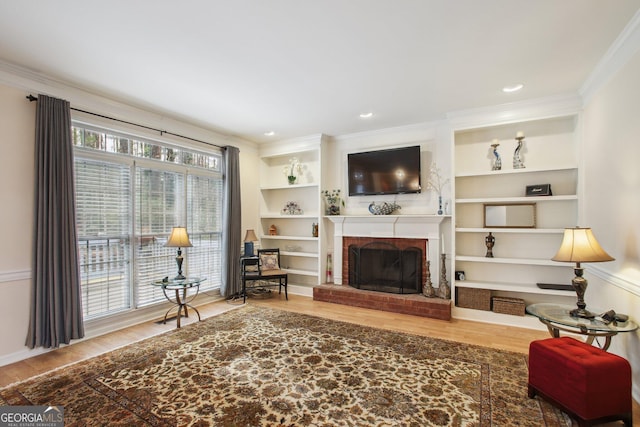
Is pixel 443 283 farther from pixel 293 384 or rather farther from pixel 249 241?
pixel 249 241

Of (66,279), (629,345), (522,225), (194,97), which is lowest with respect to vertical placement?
(629,345)

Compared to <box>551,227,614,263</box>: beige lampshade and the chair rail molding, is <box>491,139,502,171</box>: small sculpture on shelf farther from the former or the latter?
<box>551,227,614,263</box>: beige lampshade

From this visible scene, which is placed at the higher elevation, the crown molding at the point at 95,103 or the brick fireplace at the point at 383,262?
the crown molding at the point at 95,103

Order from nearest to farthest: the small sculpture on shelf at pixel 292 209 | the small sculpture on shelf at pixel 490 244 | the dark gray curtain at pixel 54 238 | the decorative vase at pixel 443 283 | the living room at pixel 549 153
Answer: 1. the living room at pixel 549 153
2. the dark gray curtain at pixel 54 238
3. the small sculpture on shelf at pixel 490 244
4. the decorative vase at pixel 443 283
5. the small sculpture on shelf at pixel 292 209

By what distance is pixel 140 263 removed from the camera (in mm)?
4031

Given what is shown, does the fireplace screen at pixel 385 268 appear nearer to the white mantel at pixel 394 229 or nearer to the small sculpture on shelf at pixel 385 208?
the white mantel at pixel 394 229

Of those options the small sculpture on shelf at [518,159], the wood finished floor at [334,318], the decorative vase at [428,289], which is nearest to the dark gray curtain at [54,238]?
the wood finished floor at [334,318]

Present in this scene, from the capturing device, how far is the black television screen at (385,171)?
467cm

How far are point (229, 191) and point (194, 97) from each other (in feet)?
5.96

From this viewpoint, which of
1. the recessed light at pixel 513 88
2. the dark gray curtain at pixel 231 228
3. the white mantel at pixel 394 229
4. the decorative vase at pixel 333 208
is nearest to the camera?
the recessed light at pixel 513 88

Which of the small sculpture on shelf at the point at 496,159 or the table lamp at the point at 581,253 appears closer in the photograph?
the table lamp at the point at 581,253

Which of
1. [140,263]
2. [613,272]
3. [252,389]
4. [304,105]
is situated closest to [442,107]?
[304,105]

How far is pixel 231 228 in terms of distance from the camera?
514cm

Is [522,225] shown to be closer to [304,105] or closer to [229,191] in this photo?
[304,105]
